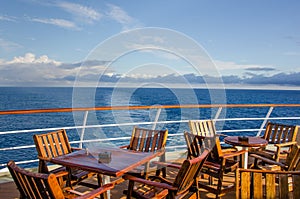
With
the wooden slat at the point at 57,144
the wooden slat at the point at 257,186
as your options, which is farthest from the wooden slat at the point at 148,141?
the wooden slat at the point at 257,186

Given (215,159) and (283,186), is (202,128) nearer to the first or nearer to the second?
(215,159)

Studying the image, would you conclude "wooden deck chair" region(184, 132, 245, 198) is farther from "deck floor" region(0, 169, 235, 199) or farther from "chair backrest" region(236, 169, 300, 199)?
"chair backrest" region(236, 169, 300, 199)

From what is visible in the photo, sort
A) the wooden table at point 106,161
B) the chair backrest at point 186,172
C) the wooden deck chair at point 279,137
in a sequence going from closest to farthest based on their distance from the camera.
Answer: the chair backrest at point 186,172, the wooden table at point 106,161, the wooden deck chair at point 279,137

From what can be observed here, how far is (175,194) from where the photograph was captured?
2.02 m

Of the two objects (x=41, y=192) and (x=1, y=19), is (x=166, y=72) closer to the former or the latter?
(x=41, y=192)

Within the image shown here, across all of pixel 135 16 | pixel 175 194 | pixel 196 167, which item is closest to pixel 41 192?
pixel 175 194

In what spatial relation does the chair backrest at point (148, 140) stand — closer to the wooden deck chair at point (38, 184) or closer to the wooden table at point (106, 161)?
the wooden table at point (106, 161)

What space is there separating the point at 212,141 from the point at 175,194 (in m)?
1.08

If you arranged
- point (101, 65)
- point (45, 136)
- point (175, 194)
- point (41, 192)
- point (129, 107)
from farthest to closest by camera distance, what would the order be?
point (129, 107), point (101, 65), point (45, 136), point (175, 194), point (41, 192)

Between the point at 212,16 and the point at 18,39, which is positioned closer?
the point at 212,16

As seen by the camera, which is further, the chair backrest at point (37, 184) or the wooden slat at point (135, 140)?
the wooden slat at point (135, 140)

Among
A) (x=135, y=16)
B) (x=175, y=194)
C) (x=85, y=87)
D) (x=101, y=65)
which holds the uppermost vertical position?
(x=135, y=16)

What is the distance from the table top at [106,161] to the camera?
221 cm

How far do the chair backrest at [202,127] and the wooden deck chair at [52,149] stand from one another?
1672mm
